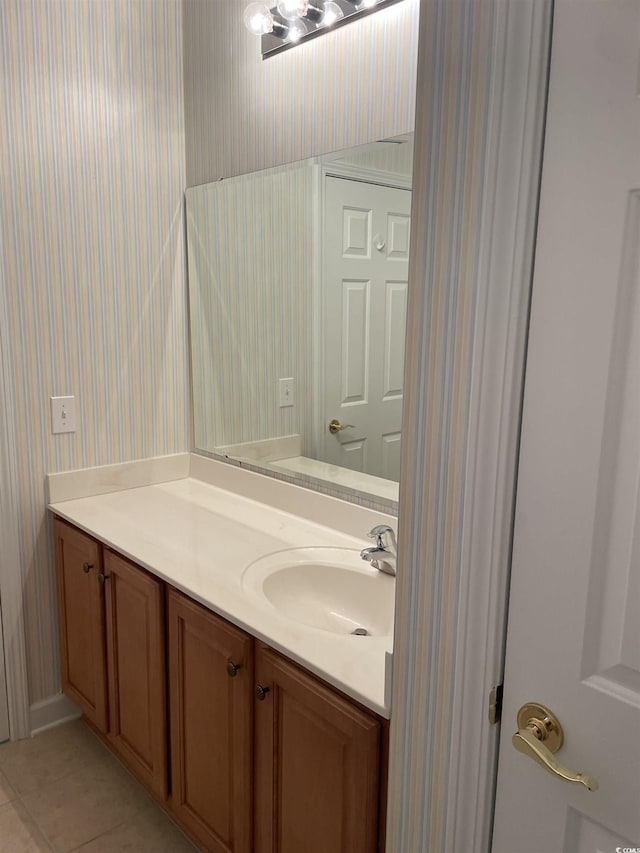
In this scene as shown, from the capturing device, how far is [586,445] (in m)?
0.77

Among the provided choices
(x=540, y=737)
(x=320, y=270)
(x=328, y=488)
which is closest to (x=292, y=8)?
(x=320, y=270)

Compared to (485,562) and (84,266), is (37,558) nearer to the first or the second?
(84,266)

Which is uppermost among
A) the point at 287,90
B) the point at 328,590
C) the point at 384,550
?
the point at 287,90

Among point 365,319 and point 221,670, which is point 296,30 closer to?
point 365,319

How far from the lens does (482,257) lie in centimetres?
82

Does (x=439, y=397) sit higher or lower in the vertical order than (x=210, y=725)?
higher

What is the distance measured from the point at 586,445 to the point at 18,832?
190cm

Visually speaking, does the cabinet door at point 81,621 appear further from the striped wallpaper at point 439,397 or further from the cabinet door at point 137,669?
the striped wallpaper at point 439,397

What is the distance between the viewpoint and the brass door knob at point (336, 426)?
1882 mm

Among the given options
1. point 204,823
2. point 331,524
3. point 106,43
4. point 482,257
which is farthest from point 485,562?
point 106,43

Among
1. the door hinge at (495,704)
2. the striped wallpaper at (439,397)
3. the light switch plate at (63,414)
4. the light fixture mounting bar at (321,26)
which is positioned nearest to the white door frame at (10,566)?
the light switch plate at (63,414)

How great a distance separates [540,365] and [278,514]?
4.48 feet

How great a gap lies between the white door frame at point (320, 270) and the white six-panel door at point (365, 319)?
0.02m

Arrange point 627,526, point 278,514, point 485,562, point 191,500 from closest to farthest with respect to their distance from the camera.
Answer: point 627,526 < point 485,562 < point 278,514 < point 191,500
